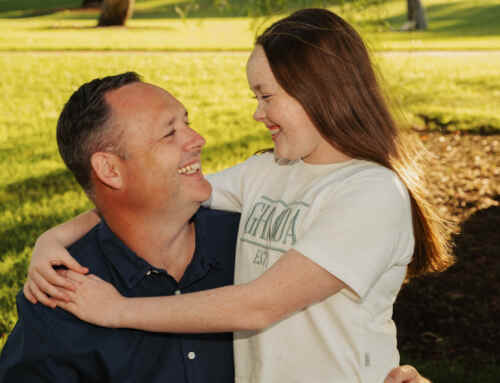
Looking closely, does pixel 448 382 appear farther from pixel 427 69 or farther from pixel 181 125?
pixel 427 69

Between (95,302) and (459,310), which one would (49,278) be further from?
(459,310)

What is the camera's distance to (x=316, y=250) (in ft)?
7.71

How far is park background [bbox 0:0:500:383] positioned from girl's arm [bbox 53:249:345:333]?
3.28ft

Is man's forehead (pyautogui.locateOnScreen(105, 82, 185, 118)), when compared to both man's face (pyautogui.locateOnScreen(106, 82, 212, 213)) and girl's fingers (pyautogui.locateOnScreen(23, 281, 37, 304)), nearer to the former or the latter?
man's face (pyautogui.locateOnScreen(106, 82, 212, 213))

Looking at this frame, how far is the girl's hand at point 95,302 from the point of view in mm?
2404

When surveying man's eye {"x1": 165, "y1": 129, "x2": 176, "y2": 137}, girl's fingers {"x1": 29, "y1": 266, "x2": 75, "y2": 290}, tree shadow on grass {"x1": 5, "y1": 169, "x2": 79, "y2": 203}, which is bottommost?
tree shadow on grass {"x1": 5, "y1": 169, "x2": 79, "y2": 203}

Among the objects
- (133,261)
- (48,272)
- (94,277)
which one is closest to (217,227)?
(133,261)

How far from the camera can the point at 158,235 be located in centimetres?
291

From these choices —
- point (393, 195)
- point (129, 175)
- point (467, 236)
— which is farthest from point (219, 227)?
point (467, 236)

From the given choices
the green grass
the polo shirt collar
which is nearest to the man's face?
the polo shirt collar

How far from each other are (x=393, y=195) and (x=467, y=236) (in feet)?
15.9

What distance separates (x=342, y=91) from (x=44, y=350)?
5.13 feet

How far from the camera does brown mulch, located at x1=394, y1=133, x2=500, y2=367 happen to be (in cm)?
511

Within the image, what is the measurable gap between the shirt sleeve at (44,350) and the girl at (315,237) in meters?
0.09
